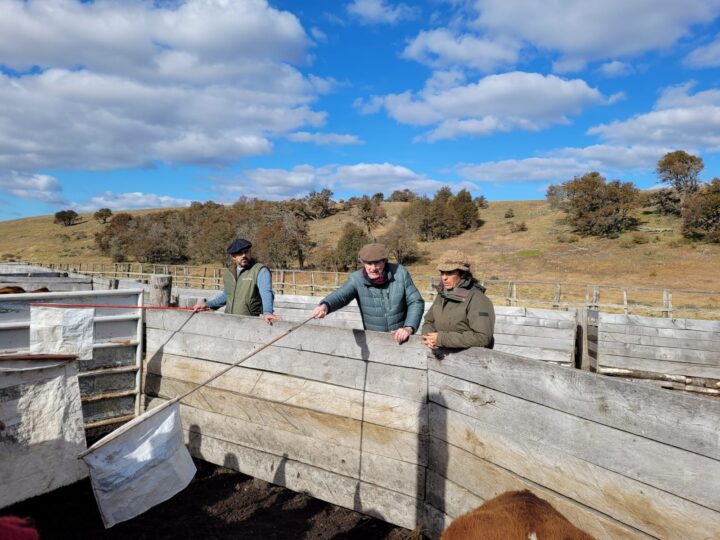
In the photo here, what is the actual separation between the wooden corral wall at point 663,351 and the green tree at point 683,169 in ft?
114

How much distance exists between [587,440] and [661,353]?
260 inches

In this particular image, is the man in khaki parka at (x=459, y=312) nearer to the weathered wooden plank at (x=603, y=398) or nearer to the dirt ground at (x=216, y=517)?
the weathered wooden plank at (x=603, y=398)

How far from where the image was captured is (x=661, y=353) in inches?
295

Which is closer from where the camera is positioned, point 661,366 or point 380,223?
point 661,366

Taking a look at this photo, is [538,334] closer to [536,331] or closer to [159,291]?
[536,331]

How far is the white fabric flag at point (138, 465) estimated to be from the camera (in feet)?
9.36

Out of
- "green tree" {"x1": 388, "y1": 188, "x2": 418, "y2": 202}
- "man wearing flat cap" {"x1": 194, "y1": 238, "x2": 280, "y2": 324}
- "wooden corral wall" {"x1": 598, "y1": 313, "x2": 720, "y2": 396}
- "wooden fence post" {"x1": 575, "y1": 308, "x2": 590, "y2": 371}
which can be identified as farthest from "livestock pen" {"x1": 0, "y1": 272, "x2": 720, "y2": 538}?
"green tree" {"x1": 388, "y1": 188, "x2": 418, "y2": 202}

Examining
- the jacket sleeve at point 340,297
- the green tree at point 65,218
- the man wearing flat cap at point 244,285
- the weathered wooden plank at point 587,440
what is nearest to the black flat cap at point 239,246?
Result: the man wearing flat cap at point 244,285

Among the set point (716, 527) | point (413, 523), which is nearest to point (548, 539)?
point (716, 527)

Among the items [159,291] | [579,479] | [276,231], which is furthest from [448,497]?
[276,231]

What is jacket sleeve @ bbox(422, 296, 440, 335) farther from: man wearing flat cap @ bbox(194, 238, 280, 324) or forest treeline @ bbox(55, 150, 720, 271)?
forest treeline @ bbox(55, 150, 720, 271)

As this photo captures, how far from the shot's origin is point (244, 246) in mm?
4562

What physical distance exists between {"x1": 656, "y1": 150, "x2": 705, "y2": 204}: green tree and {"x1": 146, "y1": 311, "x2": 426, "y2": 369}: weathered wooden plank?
135 ft

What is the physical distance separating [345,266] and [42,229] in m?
66.7
